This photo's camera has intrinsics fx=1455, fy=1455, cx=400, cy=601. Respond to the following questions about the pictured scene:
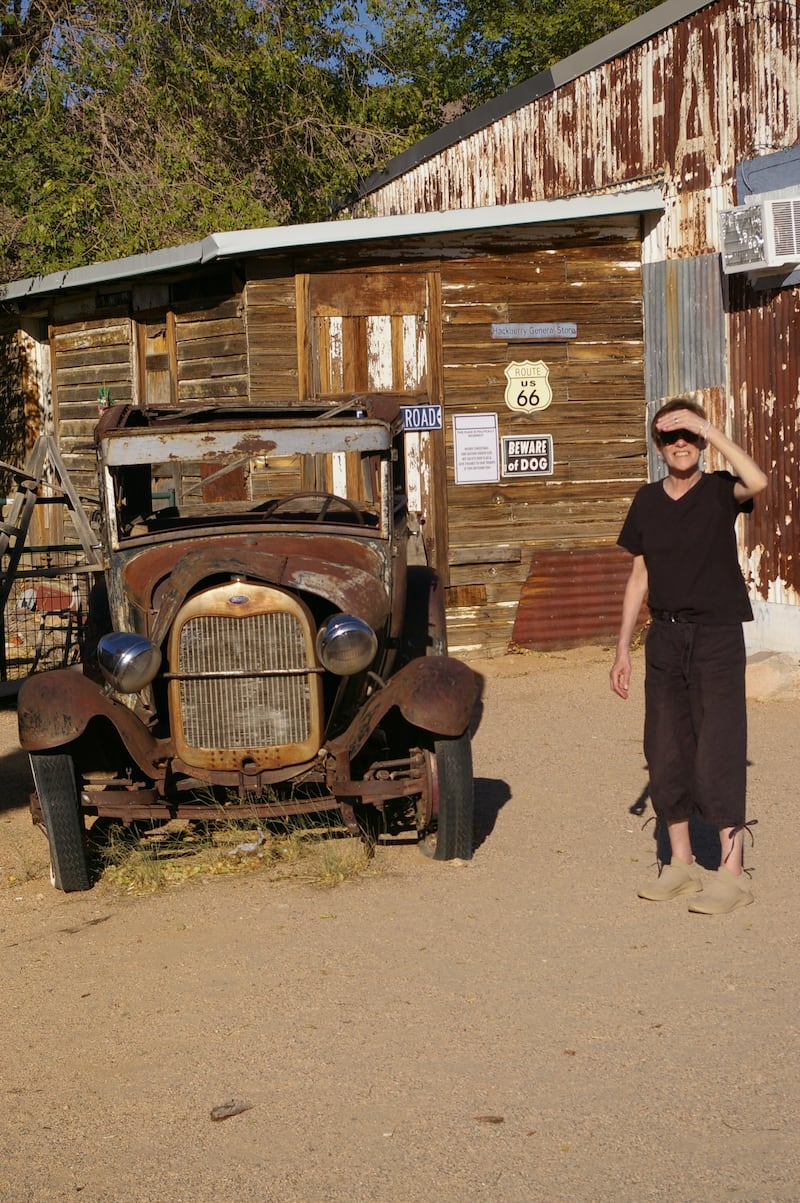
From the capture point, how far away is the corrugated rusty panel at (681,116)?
36.4ft

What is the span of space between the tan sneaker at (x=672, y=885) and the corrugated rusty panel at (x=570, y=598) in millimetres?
6400

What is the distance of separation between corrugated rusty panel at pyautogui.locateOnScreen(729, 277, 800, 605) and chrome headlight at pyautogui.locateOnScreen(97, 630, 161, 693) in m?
6.35

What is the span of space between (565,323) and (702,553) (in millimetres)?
6892

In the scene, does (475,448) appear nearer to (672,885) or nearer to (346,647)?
(346,647)

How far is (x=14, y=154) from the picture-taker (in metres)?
17.2

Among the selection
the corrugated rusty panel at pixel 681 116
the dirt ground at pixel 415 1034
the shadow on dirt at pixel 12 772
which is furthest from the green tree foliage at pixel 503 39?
the dirt ground at pixel 415 1034

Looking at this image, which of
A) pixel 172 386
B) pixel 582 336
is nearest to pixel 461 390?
pixel 582 336

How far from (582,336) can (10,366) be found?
7.35 meters

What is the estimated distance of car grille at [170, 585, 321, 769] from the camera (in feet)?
20.4

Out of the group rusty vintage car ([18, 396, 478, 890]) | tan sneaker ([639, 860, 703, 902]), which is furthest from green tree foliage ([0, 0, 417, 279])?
tan sneaker ([639, 860, 703, 902])

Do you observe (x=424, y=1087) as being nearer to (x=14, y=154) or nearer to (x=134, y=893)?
(x=134, y=893)

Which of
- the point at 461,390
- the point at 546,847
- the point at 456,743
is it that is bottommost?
the point at 546,847

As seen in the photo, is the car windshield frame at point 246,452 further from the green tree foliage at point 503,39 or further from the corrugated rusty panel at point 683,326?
the green tree foliage at point 503,39

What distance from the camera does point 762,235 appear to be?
1075 centimetres
